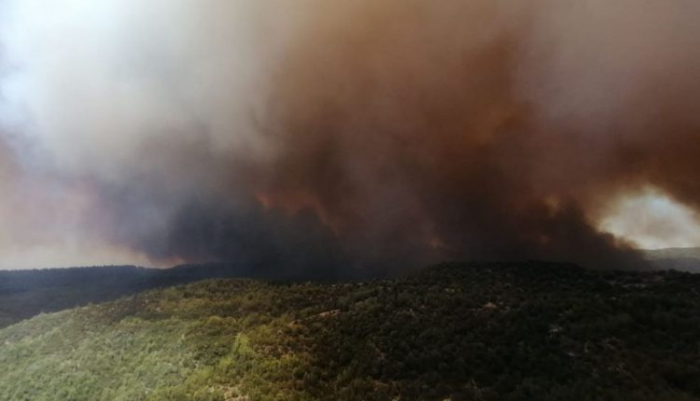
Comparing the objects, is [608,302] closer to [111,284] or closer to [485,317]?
[485,317]

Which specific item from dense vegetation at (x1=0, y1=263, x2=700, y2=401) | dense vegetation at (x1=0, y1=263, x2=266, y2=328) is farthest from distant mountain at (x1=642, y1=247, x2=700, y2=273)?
dense vegetation at (x1=0, y1=263, x2=266, y2=328)

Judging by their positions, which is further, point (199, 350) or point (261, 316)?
point (261, 316)

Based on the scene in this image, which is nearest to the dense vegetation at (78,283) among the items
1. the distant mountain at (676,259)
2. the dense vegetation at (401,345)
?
the dense vegetation at (401,345)

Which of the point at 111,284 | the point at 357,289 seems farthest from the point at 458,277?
the point at 111,284

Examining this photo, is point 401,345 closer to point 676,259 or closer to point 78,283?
point 676,259

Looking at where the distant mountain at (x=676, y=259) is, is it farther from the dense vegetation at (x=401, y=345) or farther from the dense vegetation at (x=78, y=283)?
the dense vegetation at (x=78, y=283)

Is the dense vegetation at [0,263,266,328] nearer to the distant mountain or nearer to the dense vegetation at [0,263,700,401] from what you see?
the dense vegetation at [0,263,700,401]

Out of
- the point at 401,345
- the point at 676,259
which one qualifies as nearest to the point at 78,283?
the point at 401,345

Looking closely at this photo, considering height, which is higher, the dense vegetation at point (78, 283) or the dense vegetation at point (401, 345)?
the dense vegetation at point (78, 283)

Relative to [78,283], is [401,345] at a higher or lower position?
lower
